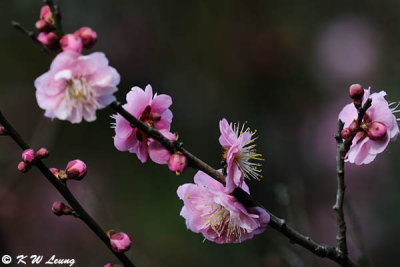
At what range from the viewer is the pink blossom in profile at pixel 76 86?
101cm

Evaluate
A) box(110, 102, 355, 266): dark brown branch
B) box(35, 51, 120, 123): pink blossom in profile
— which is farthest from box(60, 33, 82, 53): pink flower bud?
box(110, 102, 355, 266): dark brown branch

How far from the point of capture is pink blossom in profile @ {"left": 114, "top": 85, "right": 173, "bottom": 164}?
1208 mm

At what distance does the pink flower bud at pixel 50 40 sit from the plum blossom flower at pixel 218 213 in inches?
17.6

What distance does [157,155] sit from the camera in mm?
1178

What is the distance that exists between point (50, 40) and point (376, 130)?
30.3 inches

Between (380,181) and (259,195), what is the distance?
1.06 meters

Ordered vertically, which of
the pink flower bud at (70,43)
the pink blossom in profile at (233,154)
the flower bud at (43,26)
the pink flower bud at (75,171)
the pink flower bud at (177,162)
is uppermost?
the flower bud at (43,26)

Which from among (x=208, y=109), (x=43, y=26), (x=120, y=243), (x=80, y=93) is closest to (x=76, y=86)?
(x=80, y=93)

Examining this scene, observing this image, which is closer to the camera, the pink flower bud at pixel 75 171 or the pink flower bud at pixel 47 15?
the pink flower bud at pixel 47 15

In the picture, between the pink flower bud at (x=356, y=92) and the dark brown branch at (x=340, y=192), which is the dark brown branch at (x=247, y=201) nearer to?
the dark brown branch at (x=340, y=192)

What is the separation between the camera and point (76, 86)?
1.07 metres

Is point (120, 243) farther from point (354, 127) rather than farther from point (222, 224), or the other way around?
point (354, 127)

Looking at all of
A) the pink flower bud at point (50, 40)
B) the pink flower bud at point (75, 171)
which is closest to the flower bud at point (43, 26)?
the pink flower bud at point (50, 40)

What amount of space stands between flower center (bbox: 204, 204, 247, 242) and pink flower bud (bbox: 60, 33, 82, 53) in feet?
1.74
